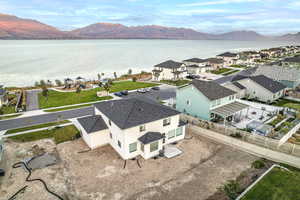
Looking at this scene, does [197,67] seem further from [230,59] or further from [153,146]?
[153,146]

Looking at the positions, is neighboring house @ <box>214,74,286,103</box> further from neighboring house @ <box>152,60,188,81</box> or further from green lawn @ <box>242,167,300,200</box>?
green lawn @ <box>242,167,300,200</box>

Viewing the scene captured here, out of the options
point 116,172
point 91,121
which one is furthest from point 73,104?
point 116,172

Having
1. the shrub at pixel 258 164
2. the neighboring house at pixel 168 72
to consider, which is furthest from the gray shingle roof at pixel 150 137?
the neighboring house at pixel 168 72

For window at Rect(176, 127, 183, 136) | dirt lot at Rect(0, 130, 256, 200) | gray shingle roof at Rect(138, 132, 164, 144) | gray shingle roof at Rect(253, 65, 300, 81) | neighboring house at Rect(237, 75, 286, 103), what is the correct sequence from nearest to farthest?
dirt lot at Rect(0, 130, 256, 200) → gray shingle roof at Rect(138, 132, 164, 144) → window at Rect(176, 127, 183, 136) → neighboring house at Rect(237, 75, 286, 103) → gray shingle roof at Rect(253, 65, 300, 81)

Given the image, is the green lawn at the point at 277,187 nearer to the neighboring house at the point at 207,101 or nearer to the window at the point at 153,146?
the window at the point at 153,146

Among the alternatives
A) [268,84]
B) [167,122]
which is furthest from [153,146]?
[268,84]

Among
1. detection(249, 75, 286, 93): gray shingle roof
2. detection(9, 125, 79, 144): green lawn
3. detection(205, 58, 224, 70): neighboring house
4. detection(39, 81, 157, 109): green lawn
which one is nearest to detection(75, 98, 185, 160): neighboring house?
detection(9, 125, 79, 144): green lawn

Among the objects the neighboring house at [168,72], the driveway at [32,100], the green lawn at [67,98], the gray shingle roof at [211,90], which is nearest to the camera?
the gray shingle roof at [211,90]

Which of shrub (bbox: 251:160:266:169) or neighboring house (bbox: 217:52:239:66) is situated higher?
neighboring house (bbox: 217:52:239:66)
